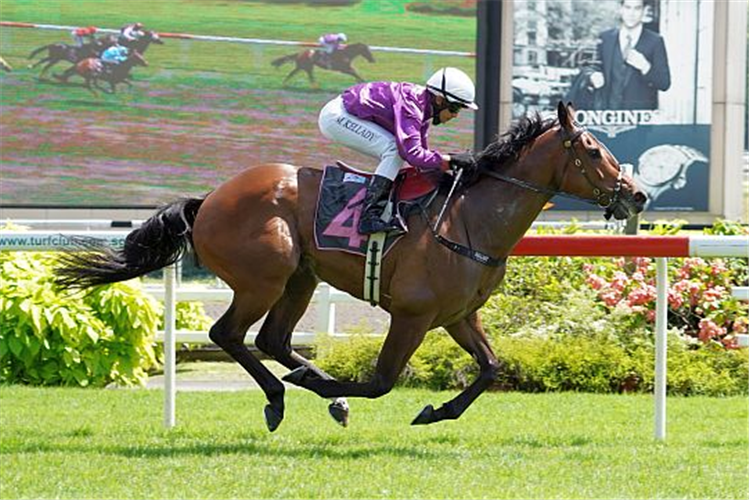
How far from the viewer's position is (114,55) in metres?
20.1

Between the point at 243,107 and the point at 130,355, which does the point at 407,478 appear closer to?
the point at 130,355

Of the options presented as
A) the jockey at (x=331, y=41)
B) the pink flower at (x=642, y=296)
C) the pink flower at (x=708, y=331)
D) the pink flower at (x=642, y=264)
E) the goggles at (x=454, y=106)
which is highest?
the goggles at (x=454, y=106)

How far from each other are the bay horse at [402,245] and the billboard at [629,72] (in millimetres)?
13537

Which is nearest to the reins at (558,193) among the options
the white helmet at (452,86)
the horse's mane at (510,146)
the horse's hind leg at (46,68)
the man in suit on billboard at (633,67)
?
the horse's mane at (510,146)

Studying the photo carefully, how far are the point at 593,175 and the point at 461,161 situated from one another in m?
0.67

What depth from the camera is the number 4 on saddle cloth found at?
24.1ft

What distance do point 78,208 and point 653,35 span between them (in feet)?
27.6

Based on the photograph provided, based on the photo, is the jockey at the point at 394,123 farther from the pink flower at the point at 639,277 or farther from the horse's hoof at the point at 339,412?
the pink flower at the point at 639,277

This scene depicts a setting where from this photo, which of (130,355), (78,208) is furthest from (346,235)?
(78,208)

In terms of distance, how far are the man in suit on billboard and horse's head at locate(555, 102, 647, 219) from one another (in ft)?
45.9

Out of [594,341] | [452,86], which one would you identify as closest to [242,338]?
[452,86]

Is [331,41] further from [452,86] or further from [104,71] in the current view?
[452,86]

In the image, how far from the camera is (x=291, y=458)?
23.3 feet

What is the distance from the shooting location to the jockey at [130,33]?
65.8 feet
